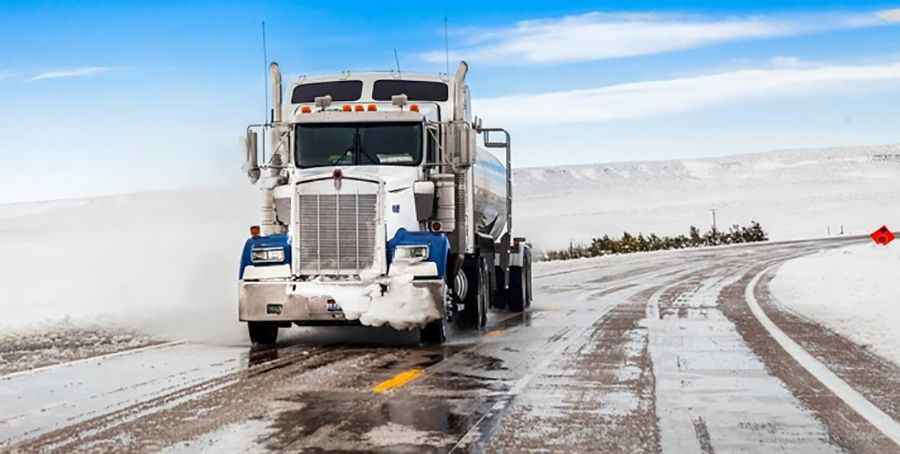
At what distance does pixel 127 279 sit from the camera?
3044 centimetres

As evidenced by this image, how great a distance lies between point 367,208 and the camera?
13.7 meters

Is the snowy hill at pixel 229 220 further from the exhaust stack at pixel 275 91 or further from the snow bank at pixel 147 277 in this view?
the exhaust stack at pixel 275 91

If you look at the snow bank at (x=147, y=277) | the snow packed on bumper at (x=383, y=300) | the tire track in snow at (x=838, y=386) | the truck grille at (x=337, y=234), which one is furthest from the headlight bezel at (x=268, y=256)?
the tire track in snow at (x=838, y=386)

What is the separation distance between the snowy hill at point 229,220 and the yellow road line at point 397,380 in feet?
14.7

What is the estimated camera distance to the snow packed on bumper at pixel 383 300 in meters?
13.4

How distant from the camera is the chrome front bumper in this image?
13438 millimetres

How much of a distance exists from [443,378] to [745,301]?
515 inches

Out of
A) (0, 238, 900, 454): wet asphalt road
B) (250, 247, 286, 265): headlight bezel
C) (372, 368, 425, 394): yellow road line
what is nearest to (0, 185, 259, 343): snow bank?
(250, 247, 286, 265): headlight bezel

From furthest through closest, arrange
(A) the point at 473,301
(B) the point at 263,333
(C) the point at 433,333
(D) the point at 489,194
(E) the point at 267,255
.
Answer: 1. (D) the point at 489,194
2. (A) the point at 473,301
3. (B) the point at 263,333
4. (C) the point at 433,333
5. (E) the point at 267,255

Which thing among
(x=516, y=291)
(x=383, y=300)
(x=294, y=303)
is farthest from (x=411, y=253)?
(x=516, y=291)

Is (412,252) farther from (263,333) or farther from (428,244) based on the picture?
(263,333)

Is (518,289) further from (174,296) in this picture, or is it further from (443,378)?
(443,378)

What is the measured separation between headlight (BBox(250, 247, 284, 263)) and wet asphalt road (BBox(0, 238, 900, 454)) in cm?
108

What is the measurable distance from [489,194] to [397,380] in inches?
345
